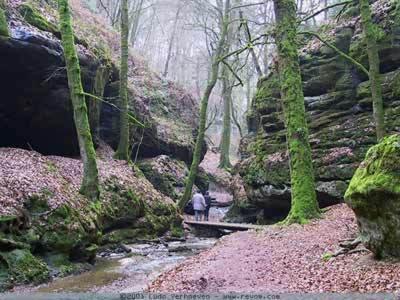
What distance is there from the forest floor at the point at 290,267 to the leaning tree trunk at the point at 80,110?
4.86 m

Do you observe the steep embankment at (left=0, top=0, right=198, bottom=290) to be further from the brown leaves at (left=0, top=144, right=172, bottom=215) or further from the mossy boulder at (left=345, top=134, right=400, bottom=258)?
the mossy boulder at (left=345, top=134, right=400, bottom=258)

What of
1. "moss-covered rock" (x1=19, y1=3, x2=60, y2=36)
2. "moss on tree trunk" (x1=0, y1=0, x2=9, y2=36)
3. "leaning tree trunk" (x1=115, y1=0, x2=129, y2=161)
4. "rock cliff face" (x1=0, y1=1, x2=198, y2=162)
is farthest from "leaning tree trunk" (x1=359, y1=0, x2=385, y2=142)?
"leaning tree trunk" (x1=115, y1=0, x2=129, y2=161)

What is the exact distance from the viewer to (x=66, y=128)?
658 inches

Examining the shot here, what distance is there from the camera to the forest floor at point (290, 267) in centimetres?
570

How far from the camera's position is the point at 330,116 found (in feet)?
55.0

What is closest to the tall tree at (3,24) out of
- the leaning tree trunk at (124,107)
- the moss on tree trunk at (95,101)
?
the moss on tree trunk at (95,101)

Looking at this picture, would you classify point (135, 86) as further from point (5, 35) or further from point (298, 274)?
point (298, 274)

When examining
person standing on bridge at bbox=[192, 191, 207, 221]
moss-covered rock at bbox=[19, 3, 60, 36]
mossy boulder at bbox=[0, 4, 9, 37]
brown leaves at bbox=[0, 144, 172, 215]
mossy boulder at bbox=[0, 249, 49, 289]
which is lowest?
mossy boulder at bbox=[0, 249, 49, 289]

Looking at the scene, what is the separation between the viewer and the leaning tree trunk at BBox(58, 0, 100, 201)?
43.1 ft

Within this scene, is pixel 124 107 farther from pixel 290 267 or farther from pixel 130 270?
pixel 290 267

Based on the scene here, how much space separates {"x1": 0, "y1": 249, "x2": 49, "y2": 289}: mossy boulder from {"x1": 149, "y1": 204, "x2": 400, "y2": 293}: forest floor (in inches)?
106

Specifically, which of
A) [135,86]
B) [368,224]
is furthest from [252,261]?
[135,86]

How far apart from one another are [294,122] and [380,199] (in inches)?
254

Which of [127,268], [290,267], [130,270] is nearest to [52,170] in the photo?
[127,268]
